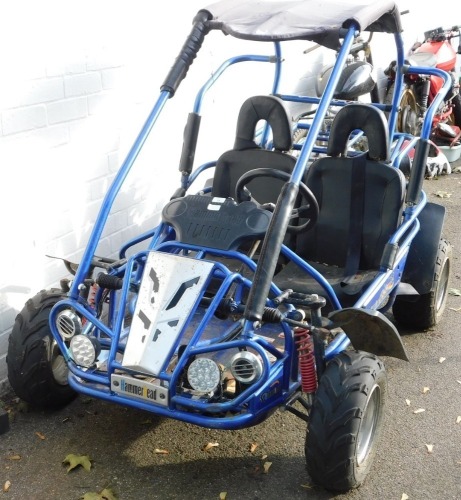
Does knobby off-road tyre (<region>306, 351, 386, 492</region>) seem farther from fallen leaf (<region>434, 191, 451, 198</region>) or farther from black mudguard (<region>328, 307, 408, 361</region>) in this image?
fallen leaf (<region>434, 191, 451, 198</region>)

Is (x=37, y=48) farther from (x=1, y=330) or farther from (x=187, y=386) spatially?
(x=187, y=386)

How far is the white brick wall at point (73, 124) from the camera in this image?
154 inches

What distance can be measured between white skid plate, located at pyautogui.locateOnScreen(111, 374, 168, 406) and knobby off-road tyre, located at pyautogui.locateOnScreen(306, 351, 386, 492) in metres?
0.59

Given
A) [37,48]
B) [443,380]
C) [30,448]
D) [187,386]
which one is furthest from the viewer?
[443,380]

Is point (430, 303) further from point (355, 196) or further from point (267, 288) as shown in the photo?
point (267, 288)

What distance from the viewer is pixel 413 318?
4730mm

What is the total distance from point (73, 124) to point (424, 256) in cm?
201

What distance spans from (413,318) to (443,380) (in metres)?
0.55

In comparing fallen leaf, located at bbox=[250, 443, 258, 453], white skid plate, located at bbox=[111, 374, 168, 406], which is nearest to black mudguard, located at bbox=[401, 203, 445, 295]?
fallen leaf, located at bbox=[250, 443, 258, 453]

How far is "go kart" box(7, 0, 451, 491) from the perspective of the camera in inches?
124

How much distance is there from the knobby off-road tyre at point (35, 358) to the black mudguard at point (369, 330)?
134 cm

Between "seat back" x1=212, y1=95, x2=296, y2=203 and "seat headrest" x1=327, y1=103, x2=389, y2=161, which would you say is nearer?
"seat headrest" x1=327, y1=103, x2=389, y2=161

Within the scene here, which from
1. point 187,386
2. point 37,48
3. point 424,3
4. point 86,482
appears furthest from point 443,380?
point 424,3

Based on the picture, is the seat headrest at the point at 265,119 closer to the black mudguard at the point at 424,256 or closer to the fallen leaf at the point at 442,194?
the black mudguard at the point at 424,256
